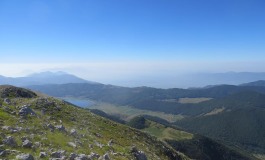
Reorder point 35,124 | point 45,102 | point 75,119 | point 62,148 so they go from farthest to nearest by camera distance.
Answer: point 45,102, point 75,119, point 35,124, point 62,148

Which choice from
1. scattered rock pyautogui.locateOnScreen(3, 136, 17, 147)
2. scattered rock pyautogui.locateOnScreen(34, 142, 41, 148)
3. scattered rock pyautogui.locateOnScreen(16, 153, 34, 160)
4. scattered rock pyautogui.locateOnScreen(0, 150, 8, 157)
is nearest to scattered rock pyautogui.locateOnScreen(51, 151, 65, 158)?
scattered rock pyautogui.locateOnScreen(34, 142, 41, 148)

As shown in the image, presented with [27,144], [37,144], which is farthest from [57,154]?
[27,144]

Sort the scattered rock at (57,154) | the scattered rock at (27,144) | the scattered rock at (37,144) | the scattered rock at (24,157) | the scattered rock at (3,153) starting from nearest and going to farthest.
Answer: the scattered rock at (24,157) → the scattered rock at (3,153) → the scattered rock at (57,154) → the scattered rock at (27,144) → the scattered rock at (37,144)

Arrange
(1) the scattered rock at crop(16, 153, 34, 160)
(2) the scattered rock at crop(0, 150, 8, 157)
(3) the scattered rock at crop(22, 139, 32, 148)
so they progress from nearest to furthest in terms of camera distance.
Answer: (1) the scattered rock at crop(16, 153, 34, 160), (2) the scattered rock at crop(0, 150, 8, 157), (3) the scattered rock at crop(22, 139, 32, 148)

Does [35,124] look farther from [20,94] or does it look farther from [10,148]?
[20,94]

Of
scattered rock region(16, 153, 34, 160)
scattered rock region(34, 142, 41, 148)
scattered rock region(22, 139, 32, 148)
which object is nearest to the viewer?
scattered rock region(16, 153, 34, 160)

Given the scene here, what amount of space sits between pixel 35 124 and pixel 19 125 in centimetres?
290

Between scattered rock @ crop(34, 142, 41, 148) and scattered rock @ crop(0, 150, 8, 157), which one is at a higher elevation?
scattered rock @ crop(0, 150, 8, 157)

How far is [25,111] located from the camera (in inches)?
1491

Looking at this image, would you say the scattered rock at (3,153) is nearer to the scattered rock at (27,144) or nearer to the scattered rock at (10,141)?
the scattered rock at (10,141)

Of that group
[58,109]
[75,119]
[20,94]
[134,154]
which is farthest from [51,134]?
[20,94]

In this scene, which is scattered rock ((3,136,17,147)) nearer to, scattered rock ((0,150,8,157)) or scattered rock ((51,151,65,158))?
scattered rock ((0,150,8,157))

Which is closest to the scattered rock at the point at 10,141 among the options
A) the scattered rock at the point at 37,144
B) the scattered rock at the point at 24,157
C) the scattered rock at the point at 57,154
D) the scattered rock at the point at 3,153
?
the scattered rock at the point at 37,144

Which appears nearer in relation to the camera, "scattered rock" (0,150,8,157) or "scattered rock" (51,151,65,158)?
"scattered rock" (0,150,8,157)
